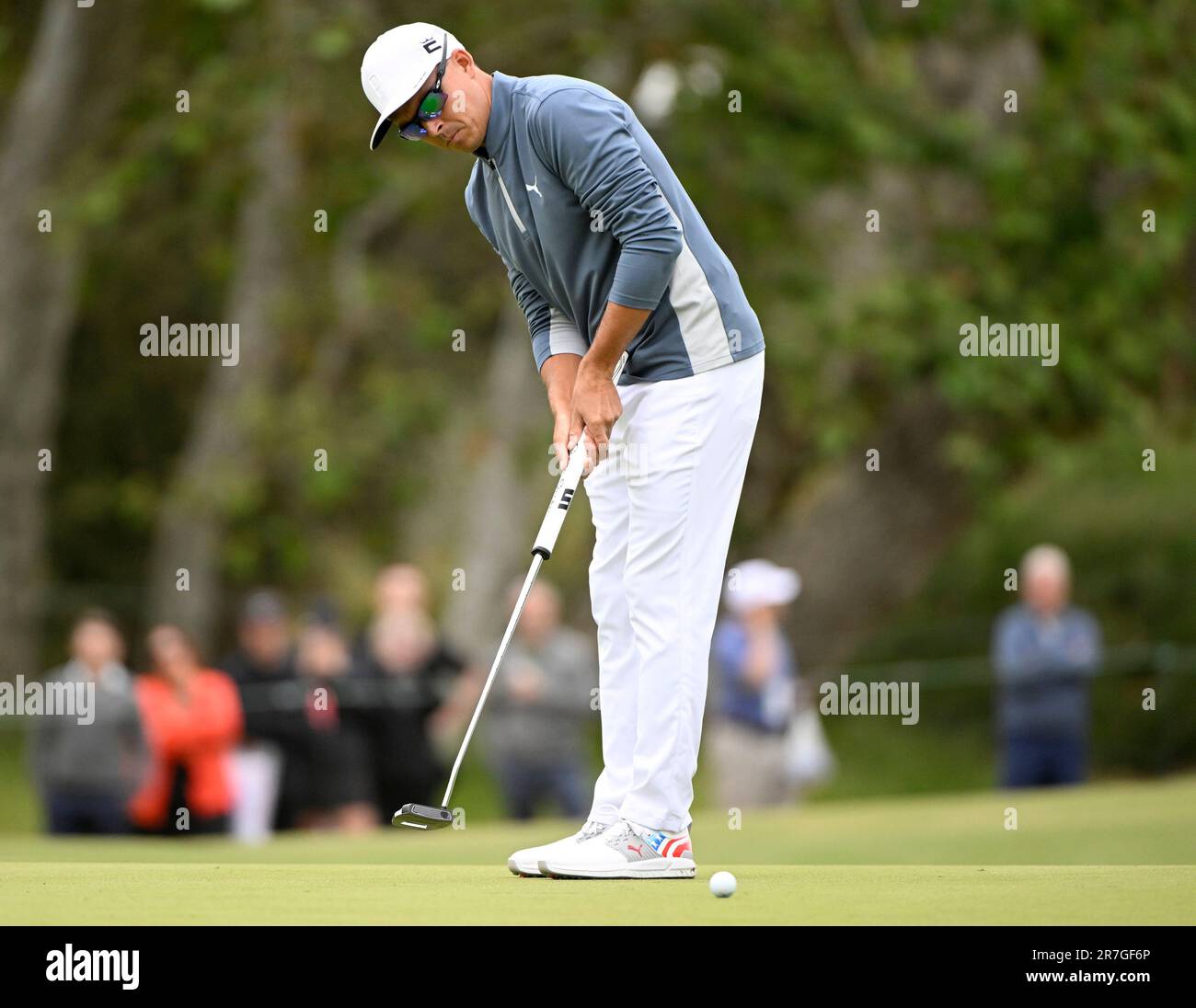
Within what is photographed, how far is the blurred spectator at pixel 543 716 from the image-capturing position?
12.2m

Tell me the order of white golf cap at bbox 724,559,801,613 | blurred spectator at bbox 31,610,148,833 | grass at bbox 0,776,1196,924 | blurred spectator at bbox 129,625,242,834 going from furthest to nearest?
white golf cap at bbox 724,559,801,613 < blurred spectator at bbox 129,625,242,834 < blurred spectator at bbox 31,610,148,833 < grass at bbox 0,776,1196,924

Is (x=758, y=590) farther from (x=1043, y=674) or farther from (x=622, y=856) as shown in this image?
(x=622, y=856)

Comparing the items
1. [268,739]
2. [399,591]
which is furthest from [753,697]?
[268,739]

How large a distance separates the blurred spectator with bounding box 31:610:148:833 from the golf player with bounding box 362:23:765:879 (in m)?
6.43

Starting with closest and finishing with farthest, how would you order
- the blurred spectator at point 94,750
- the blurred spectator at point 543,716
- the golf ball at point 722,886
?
the golf ball at point 722,886, the blurred spectator at point 94,750, the blurred spectator at point 543,716

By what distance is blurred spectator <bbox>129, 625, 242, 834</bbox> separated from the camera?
11.7 metres

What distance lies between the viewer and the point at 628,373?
5.70 meters

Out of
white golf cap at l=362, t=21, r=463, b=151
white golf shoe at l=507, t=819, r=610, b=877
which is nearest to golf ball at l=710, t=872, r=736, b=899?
white golf shoe at l=507, t=819, r=610, b=877

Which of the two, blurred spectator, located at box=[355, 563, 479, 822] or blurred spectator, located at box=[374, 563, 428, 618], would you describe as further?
blurred spectator, located at box=[374, 563, 428, 618]

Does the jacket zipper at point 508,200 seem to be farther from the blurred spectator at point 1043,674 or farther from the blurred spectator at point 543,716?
the blurred spectator at point 1043,674

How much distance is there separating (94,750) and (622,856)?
6.68m

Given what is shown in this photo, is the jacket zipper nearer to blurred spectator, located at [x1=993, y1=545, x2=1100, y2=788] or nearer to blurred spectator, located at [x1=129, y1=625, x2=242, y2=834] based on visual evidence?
blurred spectator, located at [x1=129, y1=625, x2=242, y2=834]

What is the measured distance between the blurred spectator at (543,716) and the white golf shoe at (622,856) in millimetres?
6499

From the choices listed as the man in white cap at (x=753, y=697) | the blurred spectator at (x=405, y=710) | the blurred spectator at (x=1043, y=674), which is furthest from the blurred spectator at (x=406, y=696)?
the blurred spectator at (x=1043, y=674)
